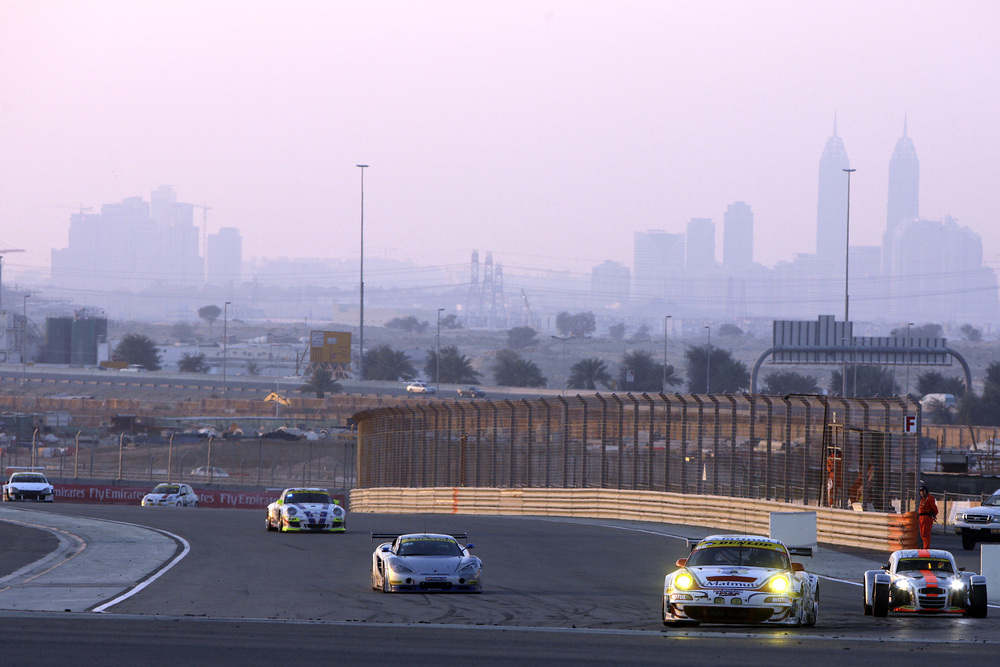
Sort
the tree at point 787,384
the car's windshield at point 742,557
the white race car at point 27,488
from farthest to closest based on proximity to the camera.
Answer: the tree at point 787,384
the white race car at point 27,488
the car's windshield at point 742,557

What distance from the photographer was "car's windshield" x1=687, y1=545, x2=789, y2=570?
1522 centimetres

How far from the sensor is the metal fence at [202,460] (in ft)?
236

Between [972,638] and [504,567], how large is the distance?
9784 millimetres

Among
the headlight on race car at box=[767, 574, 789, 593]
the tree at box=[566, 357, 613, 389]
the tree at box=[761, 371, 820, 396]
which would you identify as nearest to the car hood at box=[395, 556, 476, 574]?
the headlight on race car at box=[767, 574, 789, 593]

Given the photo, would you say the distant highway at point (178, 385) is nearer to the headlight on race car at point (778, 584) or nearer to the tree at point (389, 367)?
the tree at point (389, 367)

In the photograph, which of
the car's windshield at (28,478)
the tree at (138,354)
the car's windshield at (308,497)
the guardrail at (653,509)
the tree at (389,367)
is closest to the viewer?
the guardrail at (653,509)

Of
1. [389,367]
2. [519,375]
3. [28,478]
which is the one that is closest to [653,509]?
[28,478]

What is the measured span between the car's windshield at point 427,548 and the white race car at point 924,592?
6112 millimetres

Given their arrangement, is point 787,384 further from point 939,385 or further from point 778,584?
point 778,584

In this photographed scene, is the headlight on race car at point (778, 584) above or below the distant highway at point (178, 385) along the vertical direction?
above

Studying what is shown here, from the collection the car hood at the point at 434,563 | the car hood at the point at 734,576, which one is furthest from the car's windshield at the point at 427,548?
the car hood at the point at 734,576

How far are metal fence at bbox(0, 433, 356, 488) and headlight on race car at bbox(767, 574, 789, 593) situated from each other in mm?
55815

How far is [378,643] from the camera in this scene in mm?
13227

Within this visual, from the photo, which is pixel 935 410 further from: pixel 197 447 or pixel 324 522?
pixel 324 522
